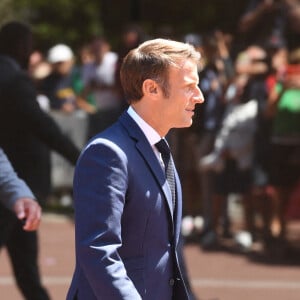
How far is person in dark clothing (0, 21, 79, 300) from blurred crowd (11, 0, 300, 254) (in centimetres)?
278

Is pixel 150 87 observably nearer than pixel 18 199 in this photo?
Yes

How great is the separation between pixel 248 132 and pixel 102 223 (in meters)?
8.66

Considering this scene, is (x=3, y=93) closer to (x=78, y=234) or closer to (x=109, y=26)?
(x=78, y=234)

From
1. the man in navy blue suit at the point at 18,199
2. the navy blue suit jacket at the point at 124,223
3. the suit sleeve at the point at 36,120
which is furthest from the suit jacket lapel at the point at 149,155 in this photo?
the suit sleeve at the point at 36,120

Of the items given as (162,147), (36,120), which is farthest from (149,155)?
(36,120)

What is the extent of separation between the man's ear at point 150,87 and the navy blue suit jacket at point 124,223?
0.42 feet

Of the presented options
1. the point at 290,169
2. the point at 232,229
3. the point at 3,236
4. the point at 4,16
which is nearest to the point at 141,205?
the point at 3,236

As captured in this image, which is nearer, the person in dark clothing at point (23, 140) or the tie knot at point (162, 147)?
the tie knot at point (162, 147)

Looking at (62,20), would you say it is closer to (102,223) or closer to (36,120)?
(36,120)

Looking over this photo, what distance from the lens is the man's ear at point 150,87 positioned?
4586 mm

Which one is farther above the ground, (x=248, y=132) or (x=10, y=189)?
(x=10, y=189)

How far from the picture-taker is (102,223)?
443 cm

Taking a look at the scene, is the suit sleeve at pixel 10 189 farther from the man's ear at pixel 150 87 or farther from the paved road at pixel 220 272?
the paved road at pixel 220 272

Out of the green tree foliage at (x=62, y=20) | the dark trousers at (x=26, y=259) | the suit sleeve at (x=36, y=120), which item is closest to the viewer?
the suit sleeve at (x=36, y=120)
